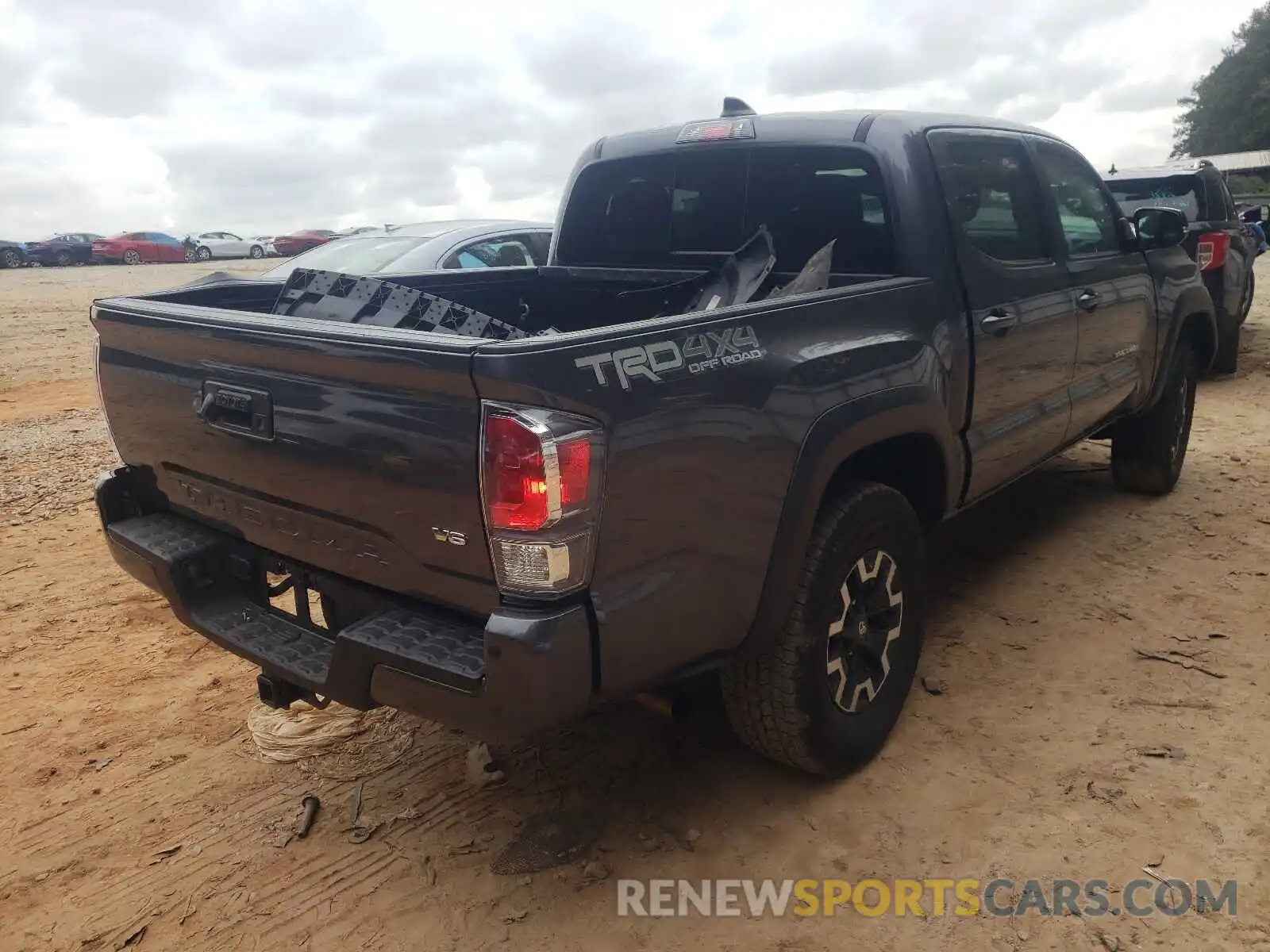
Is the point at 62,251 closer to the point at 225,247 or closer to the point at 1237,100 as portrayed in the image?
the point at 225,247

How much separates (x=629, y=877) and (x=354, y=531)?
46.5 inches

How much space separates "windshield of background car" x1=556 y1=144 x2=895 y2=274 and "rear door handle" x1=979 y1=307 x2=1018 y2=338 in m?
0.41

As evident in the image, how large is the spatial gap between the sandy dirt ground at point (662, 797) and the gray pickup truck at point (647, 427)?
1.04ft

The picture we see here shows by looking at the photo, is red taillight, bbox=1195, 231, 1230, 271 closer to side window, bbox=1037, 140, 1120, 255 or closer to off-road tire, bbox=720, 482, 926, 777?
side window, bbox=1037, 140, 1120, 255

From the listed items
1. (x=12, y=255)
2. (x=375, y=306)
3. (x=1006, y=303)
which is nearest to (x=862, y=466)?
(x=1006, y=303)

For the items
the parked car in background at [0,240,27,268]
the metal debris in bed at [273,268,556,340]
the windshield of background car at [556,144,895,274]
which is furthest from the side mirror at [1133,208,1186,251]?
the parked car in background at [0,240,27,268]

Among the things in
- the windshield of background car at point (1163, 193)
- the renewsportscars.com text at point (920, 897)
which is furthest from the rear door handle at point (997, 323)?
the windshield of background car at point (1163, 193)

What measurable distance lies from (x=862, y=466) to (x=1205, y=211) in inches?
256

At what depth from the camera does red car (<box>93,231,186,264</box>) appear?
105ft

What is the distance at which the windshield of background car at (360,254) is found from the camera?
23.7 feet

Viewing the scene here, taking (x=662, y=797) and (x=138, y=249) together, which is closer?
(x=662, y=797)

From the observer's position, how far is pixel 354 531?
2.35m

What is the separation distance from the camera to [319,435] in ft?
7.56

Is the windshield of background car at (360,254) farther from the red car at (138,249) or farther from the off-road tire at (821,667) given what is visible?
the red car at (138,249)
